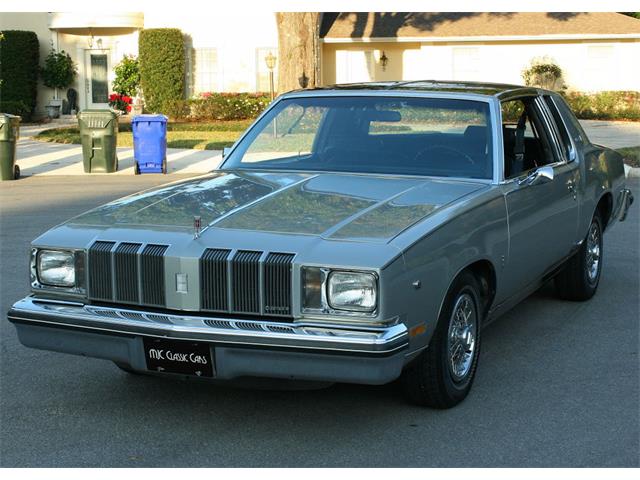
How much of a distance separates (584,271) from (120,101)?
28.4 metres

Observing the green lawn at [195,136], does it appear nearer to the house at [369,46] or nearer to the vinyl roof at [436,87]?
the house at [369,46]

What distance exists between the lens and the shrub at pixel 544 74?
34.7 meters

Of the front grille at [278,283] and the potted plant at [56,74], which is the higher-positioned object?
the potted plant at [56,74]

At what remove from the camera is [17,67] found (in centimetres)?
3453

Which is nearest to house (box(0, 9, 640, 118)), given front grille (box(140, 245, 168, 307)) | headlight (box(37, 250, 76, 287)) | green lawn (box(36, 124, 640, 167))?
green lawn (box(36, 124, 640, 167))

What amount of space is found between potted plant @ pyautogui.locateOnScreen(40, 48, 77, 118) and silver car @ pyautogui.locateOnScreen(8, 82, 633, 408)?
29.8 m

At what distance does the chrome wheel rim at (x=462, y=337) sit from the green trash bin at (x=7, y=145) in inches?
515

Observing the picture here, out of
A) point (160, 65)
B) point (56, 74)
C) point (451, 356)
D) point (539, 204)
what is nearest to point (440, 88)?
point (539, 204)

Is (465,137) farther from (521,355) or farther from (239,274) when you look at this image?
(239,274)

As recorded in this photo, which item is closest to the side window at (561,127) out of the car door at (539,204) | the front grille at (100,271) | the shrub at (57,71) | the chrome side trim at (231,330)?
the car door at (539,204)

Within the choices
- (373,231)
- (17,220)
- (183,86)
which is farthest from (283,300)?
(183,86)

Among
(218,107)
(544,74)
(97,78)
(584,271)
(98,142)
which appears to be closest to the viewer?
(584,271)

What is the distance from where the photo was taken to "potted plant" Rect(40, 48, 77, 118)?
3512 cm

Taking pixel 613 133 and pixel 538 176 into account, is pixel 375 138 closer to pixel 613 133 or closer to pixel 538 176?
pixel 538 176
